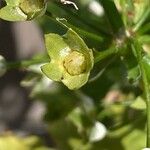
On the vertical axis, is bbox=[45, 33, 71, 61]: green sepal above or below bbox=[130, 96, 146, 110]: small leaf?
above

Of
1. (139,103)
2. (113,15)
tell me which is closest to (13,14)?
(113,15)

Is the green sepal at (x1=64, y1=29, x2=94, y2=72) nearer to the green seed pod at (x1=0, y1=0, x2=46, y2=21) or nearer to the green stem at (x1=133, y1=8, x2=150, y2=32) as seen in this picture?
the green seed pod at (x1=0, y1=0, x2=46, y2=21)

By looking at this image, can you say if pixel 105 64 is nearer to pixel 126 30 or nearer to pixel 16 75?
pixel 126 30

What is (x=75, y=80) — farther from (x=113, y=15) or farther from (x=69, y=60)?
(x=113, y=15)

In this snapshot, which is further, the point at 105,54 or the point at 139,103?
the point at 139,103

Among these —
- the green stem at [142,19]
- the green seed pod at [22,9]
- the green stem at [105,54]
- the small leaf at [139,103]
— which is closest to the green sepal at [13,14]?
the green seed pod at [22,9]

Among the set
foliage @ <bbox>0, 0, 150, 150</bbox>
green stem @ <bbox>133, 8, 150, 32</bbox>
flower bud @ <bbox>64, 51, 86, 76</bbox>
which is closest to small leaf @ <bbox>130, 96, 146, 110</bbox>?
foliage @ <bbox>0, 0, 150, 150</bbox>
